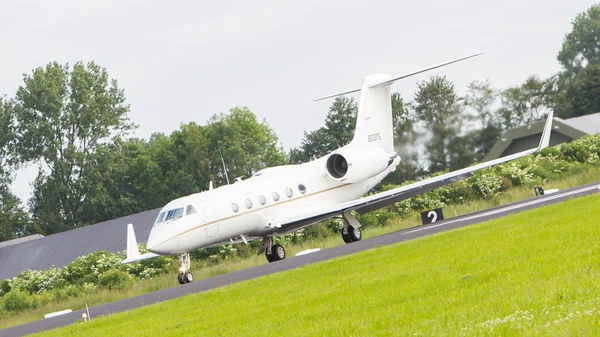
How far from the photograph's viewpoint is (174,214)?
27734 mm

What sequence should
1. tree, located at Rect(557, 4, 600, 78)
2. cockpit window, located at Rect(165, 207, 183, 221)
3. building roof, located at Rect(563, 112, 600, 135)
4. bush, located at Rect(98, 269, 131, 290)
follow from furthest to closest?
1. tree, located at Rect(557, 4, 600, 78)
2. building roof, located at Rect(563, 112, 600, 135)
3. bush, located at Rect(98, 269, 131, 290)
4. cockpit window, located at Rect(165, 207, 183, 221)

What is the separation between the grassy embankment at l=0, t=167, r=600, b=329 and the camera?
95.6 feet


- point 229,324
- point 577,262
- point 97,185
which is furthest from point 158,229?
point 97,185

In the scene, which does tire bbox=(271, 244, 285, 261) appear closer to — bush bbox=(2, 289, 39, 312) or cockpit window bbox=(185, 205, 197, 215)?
cockpit window bbox=(185, 205, 197, 215)

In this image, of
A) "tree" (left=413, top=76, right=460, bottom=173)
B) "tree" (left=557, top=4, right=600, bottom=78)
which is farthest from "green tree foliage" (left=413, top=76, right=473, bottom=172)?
"tree" (left=557, top=4, right=600, bottom=78)

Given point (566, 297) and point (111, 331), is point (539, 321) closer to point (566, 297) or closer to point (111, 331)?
point (566, 297)

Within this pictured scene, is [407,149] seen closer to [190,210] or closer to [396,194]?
[396,194]

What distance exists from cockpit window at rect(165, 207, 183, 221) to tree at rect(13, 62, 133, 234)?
5985 cm

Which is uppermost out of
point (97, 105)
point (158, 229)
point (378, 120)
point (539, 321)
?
point (97, 105)

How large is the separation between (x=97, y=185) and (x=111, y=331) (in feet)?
236

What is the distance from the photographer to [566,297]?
9.20 m

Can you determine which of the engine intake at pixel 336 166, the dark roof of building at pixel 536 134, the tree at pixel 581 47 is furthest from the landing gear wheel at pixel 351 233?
the tree at pixel 581 47

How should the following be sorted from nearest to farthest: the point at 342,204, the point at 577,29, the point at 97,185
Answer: the point at 342,204, the point at 97,185, the point at 577,29

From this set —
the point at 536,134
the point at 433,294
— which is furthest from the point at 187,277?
the point at 536,134
